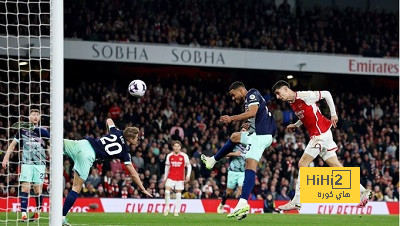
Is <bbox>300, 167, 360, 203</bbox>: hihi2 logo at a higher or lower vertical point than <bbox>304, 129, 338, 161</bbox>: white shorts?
lower

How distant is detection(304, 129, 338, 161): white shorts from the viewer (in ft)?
45.0

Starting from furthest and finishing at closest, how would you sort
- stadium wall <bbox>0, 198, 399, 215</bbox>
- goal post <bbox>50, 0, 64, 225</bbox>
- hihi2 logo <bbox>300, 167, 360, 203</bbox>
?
stadium wall <bbox>0, 198, 399, 215</bbox> < hihi2 logo <bbox>300, 167, 360, 203</bbox> < goal post <bbox>50, 0, 64, 225</bbox>

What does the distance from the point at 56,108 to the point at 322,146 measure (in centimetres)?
641

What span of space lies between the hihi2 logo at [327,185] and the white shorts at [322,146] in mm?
837

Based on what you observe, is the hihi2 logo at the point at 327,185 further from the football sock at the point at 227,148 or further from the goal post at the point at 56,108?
the goal post at the point at 56,108

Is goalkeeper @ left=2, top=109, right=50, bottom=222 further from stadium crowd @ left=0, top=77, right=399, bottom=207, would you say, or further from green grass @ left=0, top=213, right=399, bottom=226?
stadium crowd @ left=0, top=77, right=399, bottom=207

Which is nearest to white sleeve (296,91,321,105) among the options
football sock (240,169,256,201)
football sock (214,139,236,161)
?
football sock (214,139,236,161)

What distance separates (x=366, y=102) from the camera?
33.5 m

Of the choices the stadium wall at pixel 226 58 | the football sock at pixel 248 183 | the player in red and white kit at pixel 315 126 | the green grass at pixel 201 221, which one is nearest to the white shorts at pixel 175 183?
the green grass at pixel 201 221

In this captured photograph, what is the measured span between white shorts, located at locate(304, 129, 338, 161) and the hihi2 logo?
0.84 metres

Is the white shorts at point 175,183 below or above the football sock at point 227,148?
below

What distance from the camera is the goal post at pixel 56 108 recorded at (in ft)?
27.4

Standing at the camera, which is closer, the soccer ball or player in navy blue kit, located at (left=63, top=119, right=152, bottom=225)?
player in navy blue kit, located at (left=63, top=119, right=152, bottom=225)

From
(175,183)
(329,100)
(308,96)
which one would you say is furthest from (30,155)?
(175,183)
